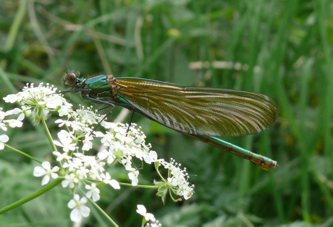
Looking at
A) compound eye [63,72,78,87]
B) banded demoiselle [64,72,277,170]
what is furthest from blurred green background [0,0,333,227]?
compound eye [63,72,78,87]

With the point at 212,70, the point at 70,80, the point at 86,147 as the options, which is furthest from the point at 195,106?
the point at 212,70

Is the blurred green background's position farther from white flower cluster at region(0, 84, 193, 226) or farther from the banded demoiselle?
white flower cluster at region(0, 84, 193, 226)

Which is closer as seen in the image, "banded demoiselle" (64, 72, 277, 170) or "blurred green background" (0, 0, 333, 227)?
"banded demoiselle" (64, 72, 277, 170)

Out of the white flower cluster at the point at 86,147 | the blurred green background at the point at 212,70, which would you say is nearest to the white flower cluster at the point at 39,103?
the white flower cluster at the point at 86,147

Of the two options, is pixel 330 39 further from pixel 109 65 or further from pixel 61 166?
pixel 61 166

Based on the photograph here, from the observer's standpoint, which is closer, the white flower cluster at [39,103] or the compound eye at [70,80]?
the white flower cluster at [39,103]

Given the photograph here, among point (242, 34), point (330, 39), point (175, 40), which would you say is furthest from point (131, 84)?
point (330, 39)

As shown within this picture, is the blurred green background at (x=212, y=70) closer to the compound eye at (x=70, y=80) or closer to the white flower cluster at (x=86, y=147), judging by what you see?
the compound eye at (x=70, y=80)
